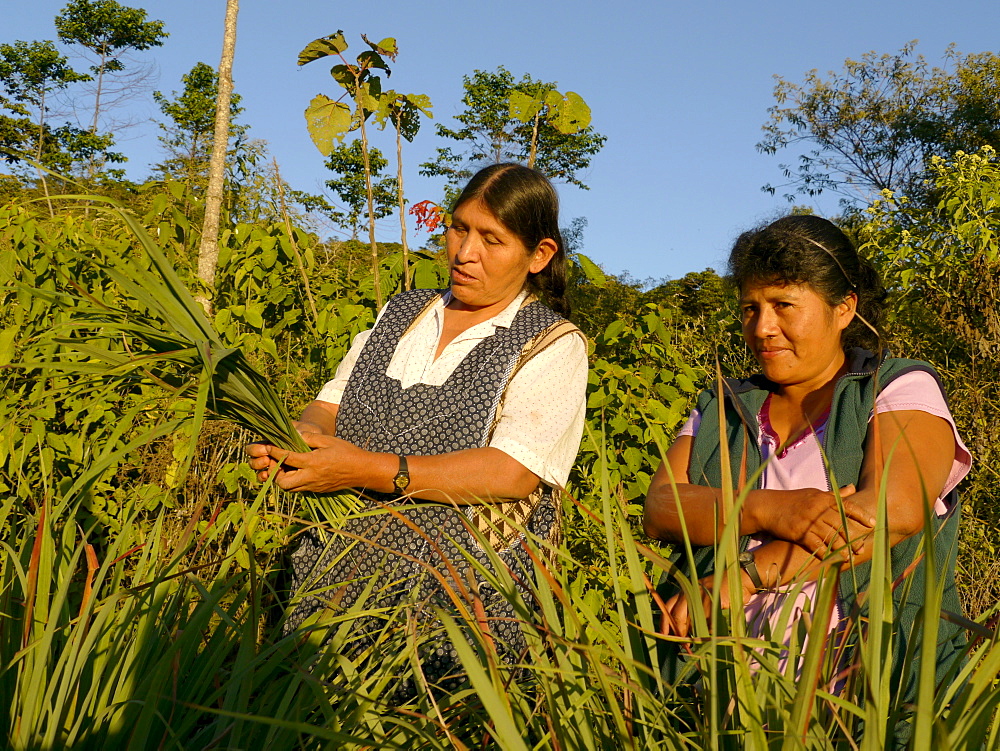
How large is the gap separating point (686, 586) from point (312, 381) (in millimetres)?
2745

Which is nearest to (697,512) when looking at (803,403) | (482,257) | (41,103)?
(803,403)

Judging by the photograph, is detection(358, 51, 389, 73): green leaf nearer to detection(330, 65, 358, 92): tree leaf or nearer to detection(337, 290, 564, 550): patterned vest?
detection(330, 65, 358, 92): tree leaf

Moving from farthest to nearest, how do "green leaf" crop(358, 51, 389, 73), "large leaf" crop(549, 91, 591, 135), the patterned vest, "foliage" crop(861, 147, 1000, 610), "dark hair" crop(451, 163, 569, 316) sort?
"foliage" crop(861, 147, 1000, 610) < "large leaf" crop(549, 91, 591, 135) < "green leaf" crop(358, 51, 389, 73) < "dark hair" crop(451, 163, 569, 316) < the patterned vest

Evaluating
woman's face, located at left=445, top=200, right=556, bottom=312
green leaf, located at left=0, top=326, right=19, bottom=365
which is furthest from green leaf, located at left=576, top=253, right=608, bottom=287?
green leaf, located at left=0, top=326, right=19, bottom=365

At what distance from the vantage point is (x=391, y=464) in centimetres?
189

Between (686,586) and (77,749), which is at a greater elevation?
(686,586)

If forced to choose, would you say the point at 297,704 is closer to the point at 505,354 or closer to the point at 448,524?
the point at 448,524

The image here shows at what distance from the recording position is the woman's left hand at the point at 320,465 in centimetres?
180

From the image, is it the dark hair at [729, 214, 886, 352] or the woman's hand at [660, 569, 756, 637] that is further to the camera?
→ the dark hair at [729, 214, 886, 352]

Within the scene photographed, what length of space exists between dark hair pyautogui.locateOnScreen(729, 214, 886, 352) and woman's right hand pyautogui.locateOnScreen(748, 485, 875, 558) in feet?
1.40

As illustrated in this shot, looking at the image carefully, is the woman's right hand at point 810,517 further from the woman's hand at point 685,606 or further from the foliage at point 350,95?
the foliage at point 350,95

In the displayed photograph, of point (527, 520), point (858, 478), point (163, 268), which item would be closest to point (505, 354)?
point (527, 520)

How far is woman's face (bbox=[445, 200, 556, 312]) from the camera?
2.22m

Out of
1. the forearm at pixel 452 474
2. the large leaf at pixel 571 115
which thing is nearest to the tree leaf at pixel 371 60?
the large leaf at pixel 571 115
